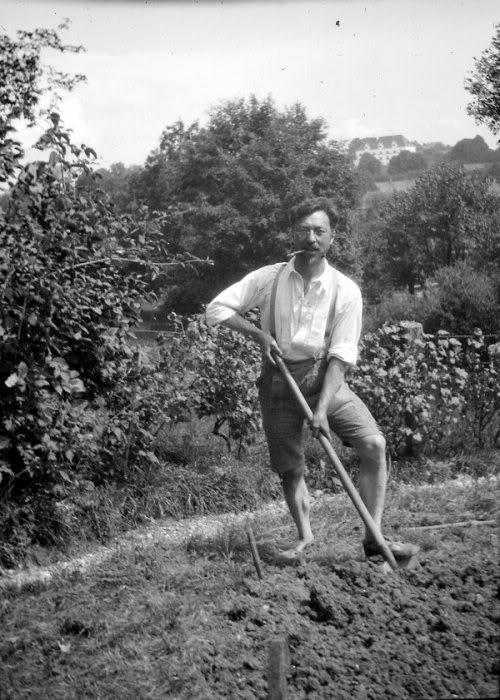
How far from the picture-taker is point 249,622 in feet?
11.5

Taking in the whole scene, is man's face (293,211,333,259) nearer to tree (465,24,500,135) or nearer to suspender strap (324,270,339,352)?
suspender strap (324,270,339,352)

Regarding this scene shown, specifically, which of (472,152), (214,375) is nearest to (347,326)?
(214,375)

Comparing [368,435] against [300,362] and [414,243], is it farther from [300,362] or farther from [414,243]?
[414,243]

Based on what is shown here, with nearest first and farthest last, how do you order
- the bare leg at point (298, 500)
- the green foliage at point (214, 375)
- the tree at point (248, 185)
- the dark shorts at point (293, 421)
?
1. the dark shorts at point (293, 421)
2. the bare leg at point (298, 500)
3. the green foliage at point (214, 375)
4. the tree at point (248, 185)

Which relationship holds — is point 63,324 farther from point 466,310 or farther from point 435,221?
point 435,221

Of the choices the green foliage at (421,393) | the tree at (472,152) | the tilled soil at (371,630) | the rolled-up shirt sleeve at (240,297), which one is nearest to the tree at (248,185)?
the tree at (472,152)

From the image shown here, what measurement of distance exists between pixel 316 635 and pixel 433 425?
3.67 m

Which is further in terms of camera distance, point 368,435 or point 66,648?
Answer: point 368,435

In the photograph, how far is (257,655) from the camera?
10.7ft

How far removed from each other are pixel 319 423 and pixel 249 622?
1119mm

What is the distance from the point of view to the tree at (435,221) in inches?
1590

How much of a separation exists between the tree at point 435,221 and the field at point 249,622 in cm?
3568

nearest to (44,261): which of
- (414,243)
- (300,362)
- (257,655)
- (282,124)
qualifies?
(300,362)

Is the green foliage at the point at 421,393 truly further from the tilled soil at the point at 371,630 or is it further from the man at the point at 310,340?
the tilled soil at the point at 371,630
